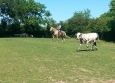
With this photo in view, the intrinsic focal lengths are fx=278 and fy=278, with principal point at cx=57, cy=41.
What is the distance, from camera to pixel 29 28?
7906 cm

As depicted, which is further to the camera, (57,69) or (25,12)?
(25,12)

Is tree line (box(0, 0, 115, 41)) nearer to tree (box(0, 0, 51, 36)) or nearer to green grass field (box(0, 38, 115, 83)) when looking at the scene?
tree (box(0, 0, 51, 36))

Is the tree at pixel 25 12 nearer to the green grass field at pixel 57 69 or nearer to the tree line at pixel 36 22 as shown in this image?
the tree line at pixel 36 22

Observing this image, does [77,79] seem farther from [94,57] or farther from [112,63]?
[94,57]

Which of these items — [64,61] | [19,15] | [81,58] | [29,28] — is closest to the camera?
[64,61]

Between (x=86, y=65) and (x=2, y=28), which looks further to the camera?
(x=2, y=28)

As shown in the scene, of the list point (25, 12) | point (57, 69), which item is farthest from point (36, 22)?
point (57, 69)

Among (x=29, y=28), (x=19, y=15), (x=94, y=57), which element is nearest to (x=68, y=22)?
(x=29, y=28)

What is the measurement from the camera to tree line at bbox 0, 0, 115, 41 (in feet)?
228

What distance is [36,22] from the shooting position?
79875 millimetres

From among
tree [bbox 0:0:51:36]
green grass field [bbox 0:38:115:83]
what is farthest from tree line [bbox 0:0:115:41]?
green grass field [bbox 0:38:115:83]

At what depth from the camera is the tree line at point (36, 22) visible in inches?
2736

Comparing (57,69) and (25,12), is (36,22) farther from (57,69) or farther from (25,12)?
(57,69)

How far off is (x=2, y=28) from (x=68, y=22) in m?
26.5
